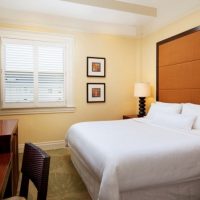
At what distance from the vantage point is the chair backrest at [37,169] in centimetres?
113

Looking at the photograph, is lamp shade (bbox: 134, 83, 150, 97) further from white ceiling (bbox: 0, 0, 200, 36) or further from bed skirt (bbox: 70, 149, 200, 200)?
bed skirt (bbox: 70, 149, 200, 200)

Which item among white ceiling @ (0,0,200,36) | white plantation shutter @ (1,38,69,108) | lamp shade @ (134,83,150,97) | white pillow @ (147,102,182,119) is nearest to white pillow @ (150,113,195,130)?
white pillow @ (147,102,182,119)

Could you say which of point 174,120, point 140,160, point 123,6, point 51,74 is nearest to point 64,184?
point 140,160

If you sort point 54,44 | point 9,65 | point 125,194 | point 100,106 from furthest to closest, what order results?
point 100,106 < point 54,44 < point 9,65 < point 125,194

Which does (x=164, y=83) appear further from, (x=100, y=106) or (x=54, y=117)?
(x=54, y=117)

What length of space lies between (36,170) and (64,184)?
1400 mm

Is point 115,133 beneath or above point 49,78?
beneath

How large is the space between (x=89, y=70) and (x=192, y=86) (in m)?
2.10

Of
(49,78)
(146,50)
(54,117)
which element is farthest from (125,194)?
(146,50)

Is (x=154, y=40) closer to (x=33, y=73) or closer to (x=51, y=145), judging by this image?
(x=33, y=73)

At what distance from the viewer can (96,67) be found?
13.8ft

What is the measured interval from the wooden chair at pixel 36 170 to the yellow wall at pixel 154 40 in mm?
3180

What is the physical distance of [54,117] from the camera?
13.0 feet

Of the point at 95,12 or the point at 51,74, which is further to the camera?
the point at 51,74
